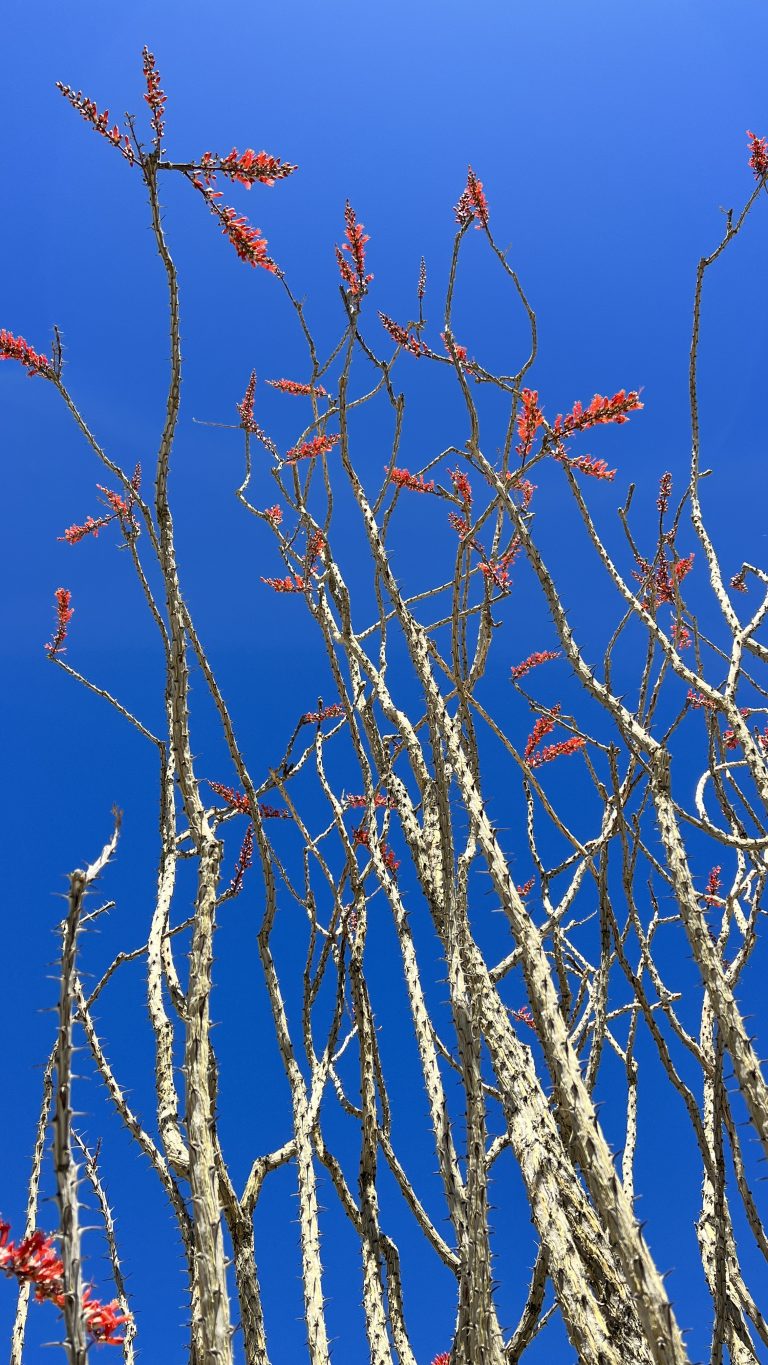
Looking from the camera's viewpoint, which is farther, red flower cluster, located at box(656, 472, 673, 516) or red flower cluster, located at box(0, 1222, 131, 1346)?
red flower cluster, located at box(656, 472, 673, 516)

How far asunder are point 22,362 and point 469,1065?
10.5 ft

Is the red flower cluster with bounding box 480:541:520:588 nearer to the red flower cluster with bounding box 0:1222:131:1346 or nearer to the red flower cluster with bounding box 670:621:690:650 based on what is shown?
the red flower cluster with bounding box 670:621:690:650

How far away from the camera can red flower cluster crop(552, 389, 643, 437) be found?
368cm

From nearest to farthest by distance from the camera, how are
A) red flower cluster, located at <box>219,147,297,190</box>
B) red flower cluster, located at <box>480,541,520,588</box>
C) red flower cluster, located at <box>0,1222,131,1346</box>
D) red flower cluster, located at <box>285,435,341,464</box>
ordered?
red flower cluster, located at <box>0,1222,131,1346</box> → red flower cluster, located at <box>219,147,297,190</box> → red flower cluster, located at <box>480,541,520,588</box> → red flower cluster, located at <box>285,435,341,464</box>

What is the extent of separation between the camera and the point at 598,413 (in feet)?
12.3

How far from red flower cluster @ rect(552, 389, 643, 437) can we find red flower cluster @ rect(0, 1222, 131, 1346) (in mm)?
3354

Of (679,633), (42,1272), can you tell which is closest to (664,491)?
(679,633)

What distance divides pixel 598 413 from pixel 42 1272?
3520 mm

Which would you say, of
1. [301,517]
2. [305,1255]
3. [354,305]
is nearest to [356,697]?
[301,517]

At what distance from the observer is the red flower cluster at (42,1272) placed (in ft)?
5.28

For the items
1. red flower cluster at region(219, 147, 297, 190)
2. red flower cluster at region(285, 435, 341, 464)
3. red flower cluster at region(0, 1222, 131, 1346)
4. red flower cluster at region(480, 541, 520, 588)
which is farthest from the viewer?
red flower cluster at region(285, 435, 341, 464)

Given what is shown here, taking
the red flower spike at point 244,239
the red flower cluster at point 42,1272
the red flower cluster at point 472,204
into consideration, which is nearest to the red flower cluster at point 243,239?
the red flower spike at point 244,239

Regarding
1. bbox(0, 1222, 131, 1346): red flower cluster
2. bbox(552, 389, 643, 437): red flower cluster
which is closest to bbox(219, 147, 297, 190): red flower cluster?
bbox(552, 389, 643, 437): red flower cluster

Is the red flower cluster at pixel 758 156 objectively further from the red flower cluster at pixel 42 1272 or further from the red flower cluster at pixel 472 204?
the red flower cluster at pixel 42 1272
